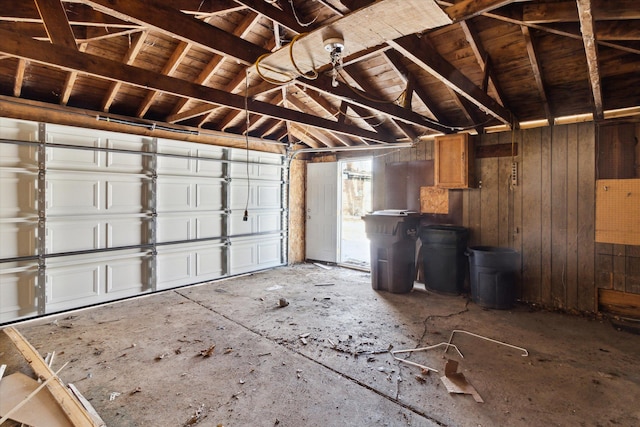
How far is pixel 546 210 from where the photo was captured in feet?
13.4

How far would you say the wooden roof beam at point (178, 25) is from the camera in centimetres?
189

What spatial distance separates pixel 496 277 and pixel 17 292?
224 inches

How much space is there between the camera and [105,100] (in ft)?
13.3

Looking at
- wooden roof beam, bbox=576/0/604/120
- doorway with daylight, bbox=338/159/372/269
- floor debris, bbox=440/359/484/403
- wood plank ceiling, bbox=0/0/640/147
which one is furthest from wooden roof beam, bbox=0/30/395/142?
doorway with daylight, bbox=338/159/372/269

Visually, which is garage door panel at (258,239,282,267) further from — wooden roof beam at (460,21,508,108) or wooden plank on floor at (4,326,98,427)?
wooden roof beam at (460,21,508,108)

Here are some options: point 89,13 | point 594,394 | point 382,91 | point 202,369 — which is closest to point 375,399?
point 202,369

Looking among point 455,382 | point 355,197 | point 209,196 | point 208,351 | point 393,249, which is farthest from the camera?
point 355,197

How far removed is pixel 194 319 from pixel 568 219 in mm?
4731

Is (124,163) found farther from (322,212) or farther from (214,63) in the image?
(322,212)

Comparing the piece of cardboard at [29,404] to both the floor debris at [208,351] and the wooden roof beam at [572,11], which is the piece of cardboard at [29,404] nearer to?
the floor debris at [208,351]

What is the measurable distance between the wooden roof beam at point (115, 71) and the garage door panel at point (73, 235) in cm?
221

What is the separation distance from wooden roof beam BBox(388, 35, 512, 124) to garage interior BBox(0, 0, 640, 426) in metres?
0.03

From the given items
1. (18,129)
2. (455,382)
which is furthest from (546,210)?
(18,129)

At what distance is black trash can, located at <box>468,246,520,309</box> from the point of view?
395cm
